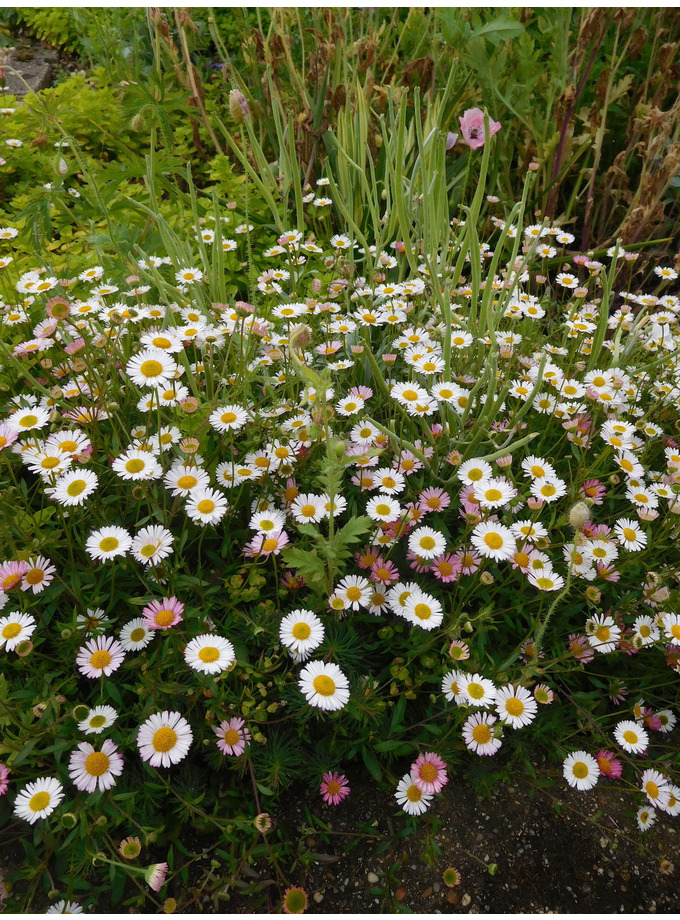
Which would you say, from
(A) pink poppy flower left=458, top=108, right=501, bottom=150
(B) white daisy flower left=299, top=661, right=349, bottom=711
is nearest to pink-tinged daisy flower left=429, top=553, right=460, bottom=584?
(B) white daisy flower left=299, top=661, right=349, bottom=711

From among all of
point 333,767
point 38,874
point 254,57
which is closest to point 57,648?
point 38,874

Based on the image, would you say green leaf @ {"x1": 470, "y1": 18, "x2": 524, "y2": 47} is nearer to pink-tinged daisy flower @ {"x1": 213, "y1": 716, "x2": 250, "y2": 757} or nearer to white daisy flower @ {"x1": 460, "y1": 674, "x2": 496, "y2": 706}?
white daisy flower @ {"x1": 460, "y1": 674, "x2": 496, "y2": 706}

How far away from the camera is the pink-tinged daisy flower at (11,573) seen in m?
1.19

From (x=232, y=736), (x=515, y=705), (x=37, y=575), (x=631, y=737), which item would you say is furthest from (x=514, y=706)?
(x=37, y=575)

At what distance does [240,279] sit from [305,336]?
0.91 m

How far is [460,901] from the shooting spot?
3.91 feet

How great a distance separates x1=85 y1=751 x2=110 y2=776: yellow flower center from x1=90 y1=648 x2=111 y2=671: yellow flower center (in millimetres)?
150

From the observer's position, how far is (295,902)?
1.08 m

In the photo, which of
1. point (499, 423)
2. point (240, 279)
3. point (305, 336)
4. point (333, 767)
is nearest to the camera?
point (333, 767)

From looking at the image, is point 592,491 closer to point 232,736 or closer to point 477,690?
point 477,690

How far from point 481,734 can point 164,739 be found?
1.93 ft

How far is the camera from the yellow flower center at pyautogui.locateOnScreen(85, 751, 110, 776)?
1105 mm

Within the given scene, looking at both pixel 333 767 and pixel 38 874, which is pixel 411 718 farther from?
pixel 38 874

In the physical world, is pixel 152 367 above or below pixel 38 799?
above
